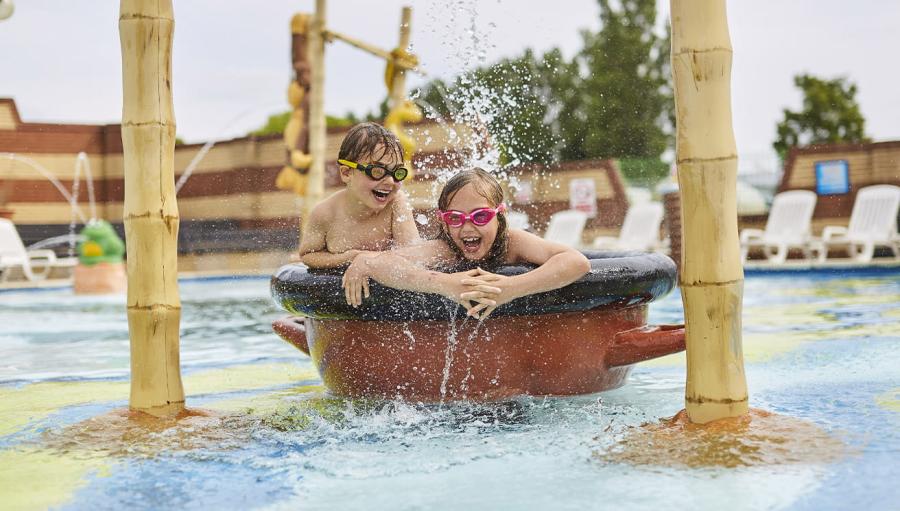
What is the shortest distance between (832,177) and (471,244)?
1453 centimetres

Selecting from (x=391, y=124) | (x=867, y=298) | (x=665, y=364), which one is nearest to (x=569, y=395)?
(x=665, y=364)

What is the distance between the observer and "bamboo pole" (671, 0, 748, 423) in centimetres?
253

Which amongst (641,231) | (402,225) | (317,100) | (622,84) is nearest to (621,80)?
(622,84)

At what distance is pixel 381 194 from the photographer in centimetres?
320

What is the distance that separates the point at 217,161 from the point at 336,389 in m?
18.9

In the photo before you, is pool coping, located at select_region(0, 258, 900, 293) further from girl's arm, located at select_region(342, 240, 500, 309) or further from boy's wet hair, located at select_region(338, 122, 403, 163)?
girl's arm, located at select_region(342, 240, 500, 309)

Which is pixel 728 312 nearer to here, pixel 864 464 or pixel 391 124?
pixel 864 464

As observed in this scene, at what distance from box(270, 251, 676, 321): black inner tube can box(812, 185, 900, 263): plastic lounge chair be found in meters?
10.3

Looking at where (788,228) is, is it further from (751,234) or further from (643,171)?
(643,171)

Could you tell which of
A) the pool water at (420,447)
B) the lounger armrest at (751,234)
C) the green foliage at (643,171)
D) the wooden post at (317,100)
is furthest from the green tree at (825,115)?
the pool water at (420,447)

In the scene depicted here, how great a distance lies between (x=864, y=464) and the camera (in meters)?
2.26

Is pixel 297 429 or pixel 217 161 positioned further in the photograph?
pixel 217 161

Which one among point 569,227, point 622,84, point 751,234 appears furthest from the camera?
point 622,84

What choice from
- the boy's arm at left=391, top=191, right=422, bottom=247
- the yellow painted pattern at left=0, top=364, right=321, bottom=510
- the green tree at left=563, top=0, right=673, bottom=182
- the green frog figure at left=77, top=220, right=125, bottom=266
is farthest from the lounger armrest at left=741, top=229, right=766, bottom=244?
the green tree at left=563, top=0, right=673, bottom=182
